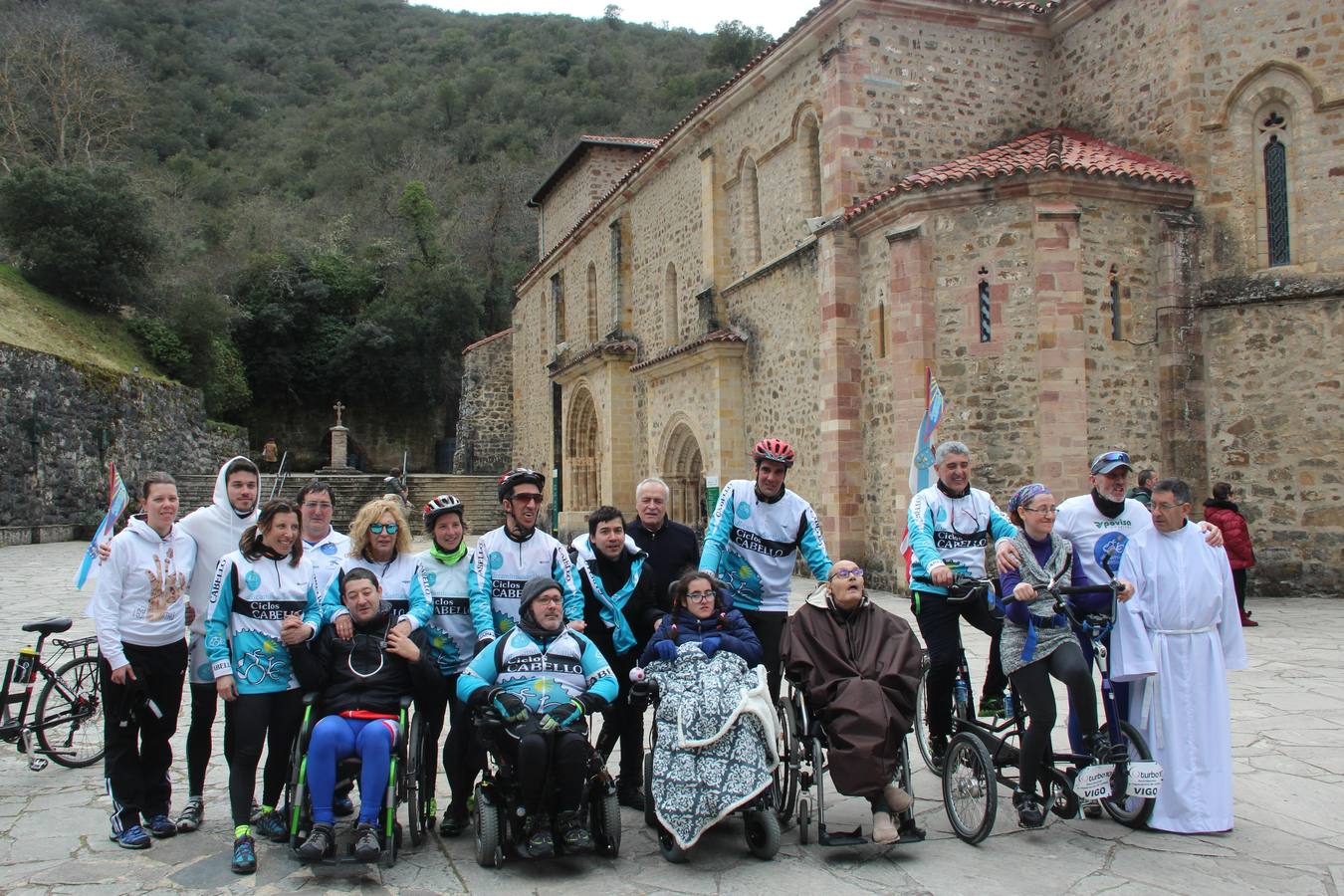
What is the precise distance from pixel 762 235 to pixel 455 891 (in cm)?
1477

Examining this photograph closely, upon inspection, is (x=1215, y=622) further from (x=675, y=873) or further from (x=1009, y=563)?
(x=675, y=873)

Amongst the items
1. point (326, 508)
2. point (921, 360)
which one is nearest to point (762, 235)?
point (921, 360)

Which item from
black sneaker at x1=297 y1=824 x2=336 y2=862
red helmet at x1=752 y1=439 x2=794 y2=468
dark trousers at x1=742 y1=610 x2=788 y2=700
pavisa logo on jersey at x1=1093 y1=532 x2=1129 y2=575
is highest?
red helmet at x1=752 y1=439 x2=794 y2=468

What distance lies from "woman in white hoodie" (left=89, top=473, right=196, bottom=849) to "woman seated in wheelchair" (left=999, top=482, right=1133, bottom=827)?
4.06m

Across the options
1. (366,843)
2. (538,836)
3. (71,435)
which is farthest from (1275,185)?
(71,435)

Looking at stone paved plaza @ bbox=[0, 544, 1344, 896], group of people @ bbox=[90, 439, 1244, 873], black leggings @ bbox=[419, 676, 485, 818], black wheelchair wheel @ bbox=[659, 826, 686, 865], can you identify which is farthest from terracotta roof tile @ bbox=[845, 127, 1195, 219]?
black wheelchair wheel @ bbox=[659, 826, 686, 865]

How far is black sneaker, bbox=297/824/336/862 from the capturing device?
3.96 metres

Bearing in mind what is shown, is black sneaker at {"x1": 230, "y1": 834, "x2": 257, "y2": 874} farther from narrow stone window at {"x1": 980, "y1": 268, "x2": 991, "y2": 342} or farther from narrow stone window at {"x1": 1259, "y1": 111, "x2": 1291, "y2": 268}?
narrow stone window at {"x1": 1259, "y1": 111, "x2": 1291, "y2": 268}

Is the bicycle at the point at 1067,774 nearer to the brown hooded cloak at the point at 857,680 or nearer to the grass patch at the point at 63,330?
the brown hooded cloak at the point at 857,680

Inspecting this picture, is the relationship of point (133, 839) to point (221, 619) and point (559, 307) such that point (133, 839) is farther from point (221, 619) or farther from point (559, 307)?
point (559, 307)

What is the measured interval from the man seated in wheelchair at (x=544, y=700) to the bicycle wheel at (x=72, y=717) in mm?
3047

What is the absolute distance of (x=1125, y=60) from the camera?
1395cm

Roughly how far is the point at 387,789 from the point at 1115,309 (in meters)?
11.6

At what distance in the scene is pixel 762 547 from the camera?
5312 mm
